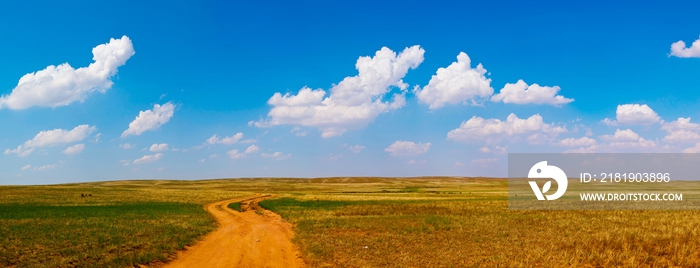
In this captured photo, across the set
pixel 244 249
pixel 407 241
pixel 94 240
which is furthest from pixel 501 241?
pixel 94 240

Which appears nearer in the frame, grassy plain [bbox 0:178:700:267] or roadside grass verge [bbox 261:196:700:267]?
grassy plain [bbox 0:178:700:267]

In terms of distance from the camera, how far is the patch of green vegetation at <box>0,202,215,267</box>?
17500 mm

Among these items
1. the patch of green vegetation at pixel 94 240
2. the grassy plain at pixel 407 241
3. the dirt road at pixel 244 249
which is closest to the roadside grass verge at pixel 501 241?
the grassy plain at pixel 407 241

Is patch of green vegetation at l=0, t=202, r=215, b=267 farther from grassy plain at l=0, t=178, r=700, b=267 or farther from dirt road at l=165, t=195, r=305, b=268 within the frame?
dirt road at l=165, t=195, r=305, b=268

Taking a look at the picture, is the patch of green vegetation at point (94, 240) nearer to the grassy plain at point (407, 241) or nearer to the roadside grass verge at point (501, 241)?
the grassy plain at point (407, 241)

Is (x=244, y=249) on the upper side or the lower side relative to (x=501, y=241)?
lower

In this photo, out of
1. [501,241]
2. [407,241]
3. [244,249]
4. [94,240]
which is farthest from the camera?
[407,241]

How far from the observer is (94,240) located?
866 inches

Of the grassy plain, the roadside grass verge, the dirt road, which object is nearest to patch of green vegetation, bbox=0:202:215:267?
the grassy plain

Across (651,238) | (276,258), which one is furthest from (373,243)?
(651,238)

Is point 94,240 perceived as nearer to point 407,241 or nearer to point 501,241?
point 407,241

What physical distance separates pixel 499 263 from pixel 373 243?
712 centimetres

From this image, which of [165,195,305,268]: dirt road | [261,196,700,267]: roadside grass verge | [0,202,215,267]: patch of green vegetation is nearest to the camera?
[0,202,215,267]: patch of green vegetation

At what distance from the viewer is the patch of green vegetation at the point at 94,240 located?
17500mm
